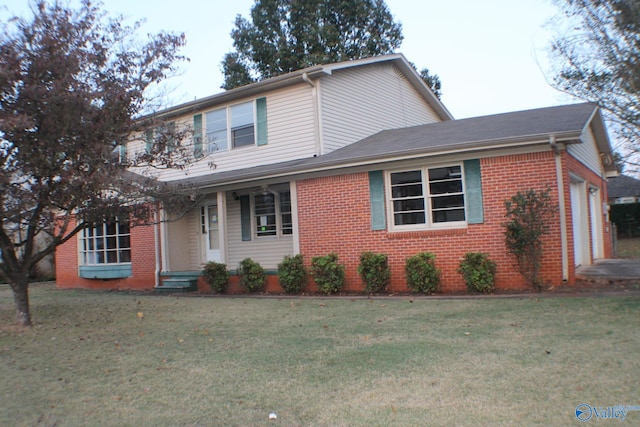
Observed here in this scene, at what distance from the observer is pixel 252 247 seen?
49.5 ft

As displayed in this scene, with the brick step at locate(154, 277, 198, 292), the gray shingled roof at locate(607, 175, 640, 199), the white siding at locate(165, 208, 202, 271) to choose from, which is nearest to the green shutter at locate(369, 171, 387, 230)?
the brick step at locate(154, 277, 198, 292)

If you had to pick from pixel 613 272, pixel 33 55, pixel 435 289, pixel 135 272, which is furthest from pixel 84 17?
pixel 613 272

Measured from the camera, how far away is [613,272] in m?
10.7

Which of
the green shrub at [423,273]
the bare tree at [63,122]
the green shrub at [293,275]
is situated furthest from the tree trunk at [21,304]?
the green shrub at [423,273]

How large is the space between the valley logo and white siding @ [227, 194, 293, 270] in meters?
10.5

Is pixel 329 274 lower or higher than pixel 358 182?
lower

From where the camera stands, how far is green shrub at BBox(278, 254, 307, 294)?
12016 mm

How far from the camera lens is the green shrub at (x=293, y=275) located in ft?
39.4

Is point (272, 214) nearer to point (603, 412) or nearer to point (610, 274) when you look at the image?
point (610, 274)

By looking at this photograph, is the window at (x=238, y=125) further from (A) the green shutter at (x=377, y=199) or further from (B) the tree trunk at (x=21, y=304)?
(B) the tree trunk at (x=21, y=304)

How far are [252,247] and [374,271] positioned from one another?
503cm

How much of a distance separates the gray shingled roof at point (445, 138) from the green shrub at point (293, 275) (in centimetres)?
209

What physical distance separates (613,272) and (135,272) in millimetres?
12666

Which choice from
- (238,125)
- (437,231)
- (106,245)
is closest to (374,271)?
(437,231)
